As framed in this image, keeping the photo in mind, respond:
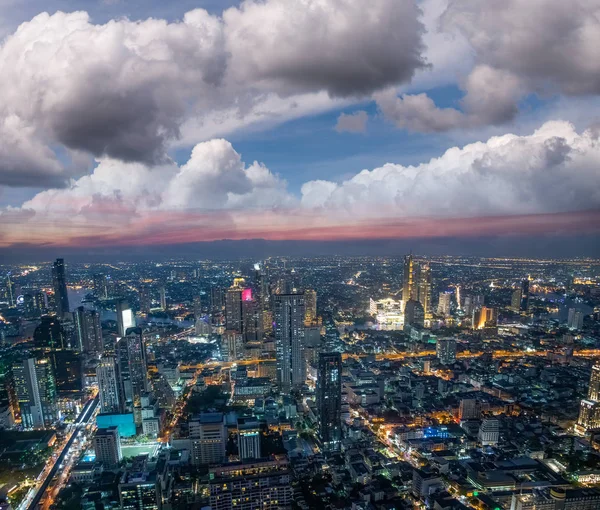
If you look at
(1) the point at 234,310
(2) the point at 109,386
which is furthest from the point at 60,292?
(2) the point at 109,386

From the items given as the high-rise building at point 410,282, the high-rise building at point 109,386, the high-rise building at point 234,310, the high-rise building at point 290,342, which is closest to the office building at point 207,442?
the high-rise building at point 109,386

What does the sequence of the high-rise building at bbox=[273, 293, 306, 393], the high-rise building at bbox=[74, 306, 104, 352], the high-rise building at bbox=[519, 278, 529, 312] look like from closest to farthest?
the high-rise building at bbox=[273, 293, 306, 393] → the high-rise building at bbox=[74, 306, 104, 352] → the high-rise building at bbox=[519, 278, 529, 312]

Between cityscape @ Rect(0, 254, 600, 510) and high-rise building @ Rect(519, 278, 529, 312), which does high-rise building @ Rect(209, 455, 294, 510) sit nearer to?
cityscape @ Rect(0, 254, 600, 510)

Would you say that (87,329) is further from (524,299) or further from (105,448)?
(524,299)

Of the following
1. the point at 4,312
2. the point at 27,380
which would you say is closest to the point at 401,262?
the point at 27,380

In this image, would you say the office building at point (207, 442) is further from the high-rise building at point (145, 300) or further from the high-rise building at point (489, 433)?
the high-rise building at point (145, 300)

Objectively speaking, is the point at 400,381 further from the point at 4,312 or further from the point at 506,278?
the point at 4,312

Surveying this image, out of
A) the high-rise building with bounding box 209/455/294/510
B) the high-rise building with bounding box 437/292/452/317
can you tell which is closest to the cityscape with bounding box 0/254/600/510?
the high-rise building with bounding box 209/455/294/510
